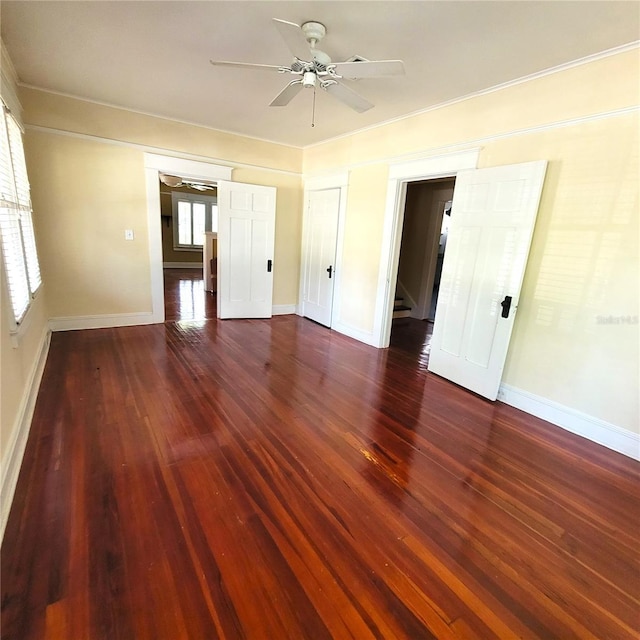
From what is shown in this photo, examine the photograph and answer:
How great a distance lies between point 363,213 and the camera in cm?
458

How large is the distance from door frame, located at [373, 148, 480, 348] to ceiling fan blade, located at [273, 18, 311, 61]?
6.35 ft

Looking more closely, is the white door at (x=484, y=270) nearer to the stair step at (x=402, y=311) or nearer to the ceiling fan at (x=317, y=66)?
the ceiling fan at (x=317, y=66)

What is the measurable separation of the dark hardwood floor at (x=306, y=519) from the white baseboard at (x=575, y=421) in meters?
0.11

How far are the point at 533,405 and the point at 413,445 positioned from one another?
136 centimetres

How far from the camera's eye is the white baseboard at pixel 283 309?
5.99 metres

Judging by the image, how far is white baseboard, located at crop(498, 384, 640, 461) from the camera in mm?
2473

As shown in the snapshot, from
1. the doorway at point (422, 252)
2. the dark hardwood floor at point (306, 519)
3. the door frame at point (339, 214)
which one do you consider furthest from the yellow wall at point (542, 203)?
the doorway at point (422, 252)

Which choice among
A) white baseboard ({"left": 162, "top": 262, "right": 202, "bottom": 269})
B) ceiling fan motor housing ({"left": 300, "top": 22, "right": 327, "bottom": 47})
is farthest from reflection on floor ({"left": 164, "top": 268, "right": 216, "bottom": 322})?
ceiling fan motor housing ({"left": 300, "top": 22, "right": 327, "bottom": 47})

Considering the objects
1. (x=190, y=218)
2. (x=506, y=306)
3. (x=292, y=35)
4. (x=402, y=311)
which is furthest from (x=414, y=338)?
(x=190, y=218)

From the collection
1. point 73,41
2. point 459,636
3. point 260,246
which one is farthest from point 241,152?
point 459,636

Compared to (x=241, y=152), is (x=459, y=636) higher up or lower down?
lower down

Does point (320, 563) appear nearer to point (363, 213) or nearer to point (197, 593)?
point (197, 593)

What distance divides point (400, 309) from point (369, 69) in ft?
15.8

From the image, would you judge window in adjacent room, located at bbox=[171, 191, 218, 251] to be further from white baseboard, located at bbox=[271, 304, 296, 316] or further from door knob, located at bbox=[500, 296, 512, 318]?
door knob, located at bbox=[500, 296, 512, 318]
